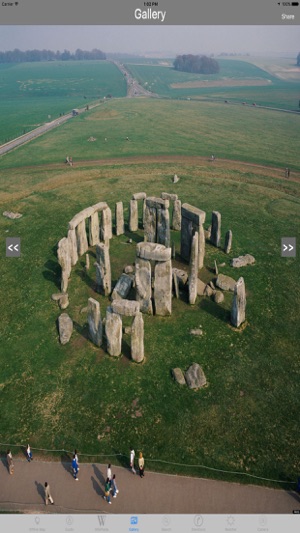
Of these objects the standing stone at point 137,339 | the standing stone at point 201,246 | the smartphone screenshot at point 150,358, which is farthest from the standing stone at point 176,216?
the standing stone at point 137,339

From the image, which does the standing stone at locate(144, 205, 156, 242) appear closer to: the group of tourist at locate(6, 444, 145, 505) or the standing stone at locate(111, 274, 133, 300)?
the standing stone at locate(111, 274, 133, 300)

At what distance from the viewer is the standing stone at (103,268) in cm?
2222

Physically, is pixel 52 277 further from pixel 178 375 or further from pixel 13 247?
pixel 178 375

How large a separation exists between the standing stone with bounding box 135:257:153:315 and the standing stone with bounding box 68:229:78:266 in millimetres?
6471

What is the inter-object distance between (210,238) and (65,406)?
17214 mm

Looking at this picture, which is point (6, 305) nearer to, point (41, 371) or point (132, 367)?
point (41, 371)

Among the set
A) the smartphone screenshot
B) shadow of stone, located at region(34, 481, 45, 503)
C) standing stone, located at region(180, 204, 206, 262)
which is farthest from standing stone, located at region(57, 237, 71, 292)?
shadow of stone, located at region(34, 481, 45, 503)

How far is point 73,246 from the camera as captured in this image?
1009 inches

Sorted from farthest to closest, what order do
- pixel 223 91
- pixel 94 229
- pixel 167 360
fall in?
pixel 223 91, pixel 94 229, pixel 167 360

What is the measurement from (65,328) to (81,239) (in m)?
8.88

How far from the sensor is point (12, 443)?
15203mm

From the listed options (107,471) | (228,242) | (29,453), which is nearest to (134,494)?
(107,471)

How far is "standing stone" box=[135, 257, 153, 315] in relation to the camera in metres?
20.6
